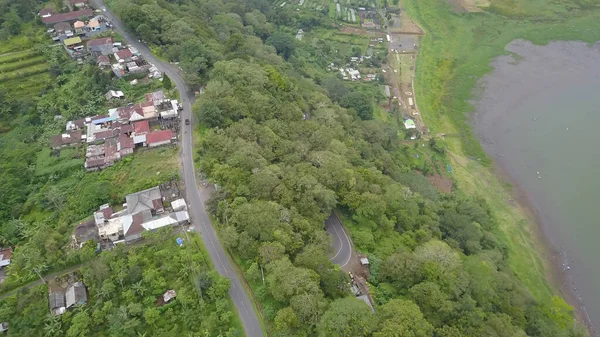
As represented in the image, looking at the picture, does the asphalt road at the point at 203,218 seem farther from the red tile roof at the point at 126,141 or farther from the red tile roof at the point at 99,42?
the red tile roof at the point at 99,42

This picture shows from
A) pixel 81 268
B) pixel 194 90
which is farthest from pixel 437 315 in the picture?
pixel 194 90

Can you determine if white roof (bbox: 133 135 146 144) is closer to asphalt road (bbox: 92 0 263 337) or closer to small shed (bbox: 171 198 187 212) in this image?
asphalt road (bbox: 92 0 263 337)

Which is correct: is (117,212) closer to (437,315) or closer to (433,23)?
(437,315)

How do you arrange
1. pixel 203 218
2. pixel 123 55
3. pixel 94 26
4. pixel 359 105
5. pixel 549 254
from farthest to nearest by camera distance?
pixel 359 105, pixel 94 26, pixel 123 55, pixel 549 254, pixel 203 218

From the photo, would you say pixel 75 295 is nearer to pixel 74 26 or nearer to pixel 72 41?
pixel 72 41

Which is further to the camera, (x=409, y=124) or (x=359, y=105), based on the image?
(x=409, y=124)

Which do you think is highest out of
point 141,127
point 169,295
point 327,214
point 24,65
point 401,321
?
point 24,65

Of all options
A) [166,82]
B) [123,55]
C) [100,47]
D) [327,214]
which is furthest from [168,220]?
[100,47]
